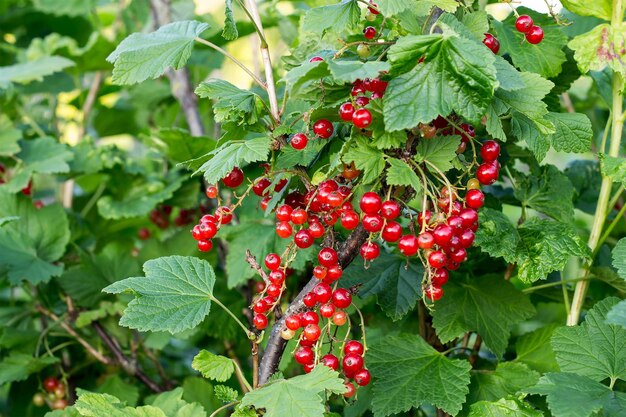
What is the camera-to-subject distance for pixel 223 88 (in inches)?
38.2

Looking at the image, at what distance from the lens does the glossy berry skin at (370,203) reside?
0.84 meters

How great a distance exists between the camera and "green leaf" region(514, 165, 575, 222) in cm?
118

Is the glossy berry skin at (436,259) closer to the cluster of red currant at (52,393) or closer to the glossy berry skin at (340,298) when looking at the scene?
the glossy berry skin at (340,298)

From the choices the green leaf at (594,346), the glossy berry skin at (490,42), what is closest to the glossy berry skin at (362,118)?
the glossy berry skin at (490,42)

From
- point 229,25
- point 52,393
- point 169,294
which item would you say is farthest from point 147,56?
point 52,393

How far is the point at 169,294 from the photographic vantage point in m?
0.96

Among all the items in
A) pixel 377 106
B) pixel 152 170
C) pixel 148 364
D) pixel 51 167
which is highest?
pixel 377 106

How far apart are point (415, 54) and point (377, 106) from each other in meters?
0.07

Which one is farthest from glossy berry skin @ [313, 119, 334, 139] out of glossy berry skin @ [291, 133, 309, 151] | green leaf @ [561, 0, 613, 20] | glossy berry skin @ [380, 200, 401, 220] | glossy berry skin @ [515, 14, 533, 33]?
green leaf @ [561, 0, 613, 20]

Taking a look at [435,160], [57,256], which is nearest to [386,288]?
[435,160]

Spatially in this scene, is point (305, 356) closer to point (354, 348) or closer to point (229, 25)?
point (354, 348)

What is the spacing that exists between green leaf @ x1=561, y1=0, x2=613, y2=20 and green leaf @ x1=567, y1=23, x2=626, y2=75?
0.09 m

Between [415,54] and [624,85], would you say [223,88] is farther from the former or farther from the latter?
[624,85]

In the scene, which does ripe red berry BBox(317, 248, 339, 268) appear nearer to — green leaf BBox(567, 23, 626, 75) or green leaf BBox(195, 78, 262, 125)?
green leaf BBox(195, 78, 262, 125)
